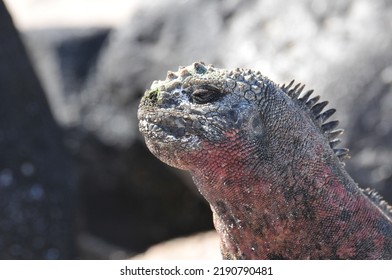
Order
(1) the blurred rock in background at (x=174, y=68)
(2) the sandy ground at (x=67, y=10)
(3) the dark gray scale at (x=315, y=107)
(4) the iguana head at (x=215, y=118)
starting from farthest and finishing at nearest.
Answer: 1. (2) the sandy ground at (x=67, y=10)
2. (1) the blurred rock in background at (x=174, y=68)
3. (3) the dark gray scale at (x=315, y=107)
4. (4) the iguana head at (x=215, y=118)

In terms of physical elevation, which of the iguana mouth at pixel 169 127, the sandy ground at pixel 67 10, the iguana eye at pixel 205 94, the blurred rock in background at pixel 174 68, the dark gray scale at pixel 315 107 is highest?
the sandy ground at pixel 67 10

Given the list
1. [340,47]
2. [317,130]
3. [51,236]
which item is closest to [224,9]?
[340,47]

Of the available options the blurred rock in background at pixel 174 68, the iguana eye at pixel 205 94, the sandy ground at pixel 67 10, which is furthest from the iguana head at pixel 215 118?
the sandy ground at pixel 67 10

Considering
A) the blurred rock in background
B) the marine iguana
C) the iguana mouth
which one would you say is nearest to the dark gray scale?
the marine iguana

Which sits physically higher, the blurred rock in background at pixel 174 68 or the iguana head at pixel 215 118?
the blurred rock in background at pixel 174 68

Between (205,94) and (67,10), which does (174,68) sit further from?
(67,10)

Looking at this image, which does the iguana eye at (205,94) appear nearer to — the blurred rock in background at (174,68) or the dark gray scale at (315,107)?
the dark gray scale at (315,107)

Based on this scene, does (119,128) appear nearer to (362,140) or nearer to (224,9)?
(224,9)
